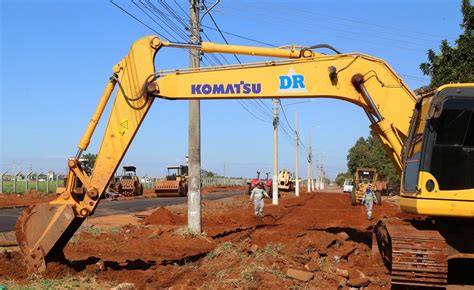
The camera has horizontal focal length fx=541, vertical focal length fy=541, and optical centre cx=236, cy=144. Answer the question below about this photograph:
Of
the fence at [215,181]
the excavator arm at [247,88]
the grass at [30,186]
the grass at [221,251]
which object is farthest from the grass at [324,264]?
the fence at [215,181]

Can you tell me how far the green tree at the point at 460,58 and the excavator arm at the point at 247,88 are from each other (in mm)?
9228

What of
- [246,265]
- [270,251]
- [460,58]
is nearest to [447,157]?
[246,265]

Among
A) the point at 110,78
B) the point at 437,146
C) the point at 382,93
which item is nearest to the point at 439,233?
the point at 437,146

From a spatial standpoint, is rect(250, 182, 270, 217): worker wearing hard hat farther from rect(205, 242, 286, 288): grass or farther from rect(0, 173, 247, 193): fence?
rect(0, 173, 247, 193): fence

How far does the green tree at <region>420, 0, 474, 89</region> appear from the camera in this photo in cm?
1934

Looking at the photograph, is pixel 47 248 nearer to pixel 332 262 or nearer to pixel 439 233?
pixel 332 262

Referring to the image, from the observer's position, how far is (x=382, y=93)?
421 inches

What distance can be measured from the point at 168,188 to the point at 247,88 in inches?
1574

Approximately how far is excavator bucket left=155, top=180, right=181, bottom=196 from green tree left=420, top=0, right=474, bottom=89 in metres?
32.5

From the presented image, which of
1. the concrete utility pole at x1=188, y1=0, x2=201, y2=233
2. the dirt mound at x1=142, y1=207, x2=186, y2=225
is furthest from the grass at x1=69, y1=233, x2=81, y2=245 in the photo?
the dirt mound at x1=142, y1=207, x2=186, y2=225

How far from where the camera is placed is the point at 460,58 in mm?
19734

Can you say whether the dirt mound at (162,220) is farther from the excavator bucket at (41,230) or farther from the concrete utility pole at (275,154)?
the concrete utility pole at (275,154)

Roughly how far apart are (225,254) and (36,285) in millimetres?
4401

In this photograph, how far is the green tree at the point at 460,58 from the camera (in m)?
19.3
